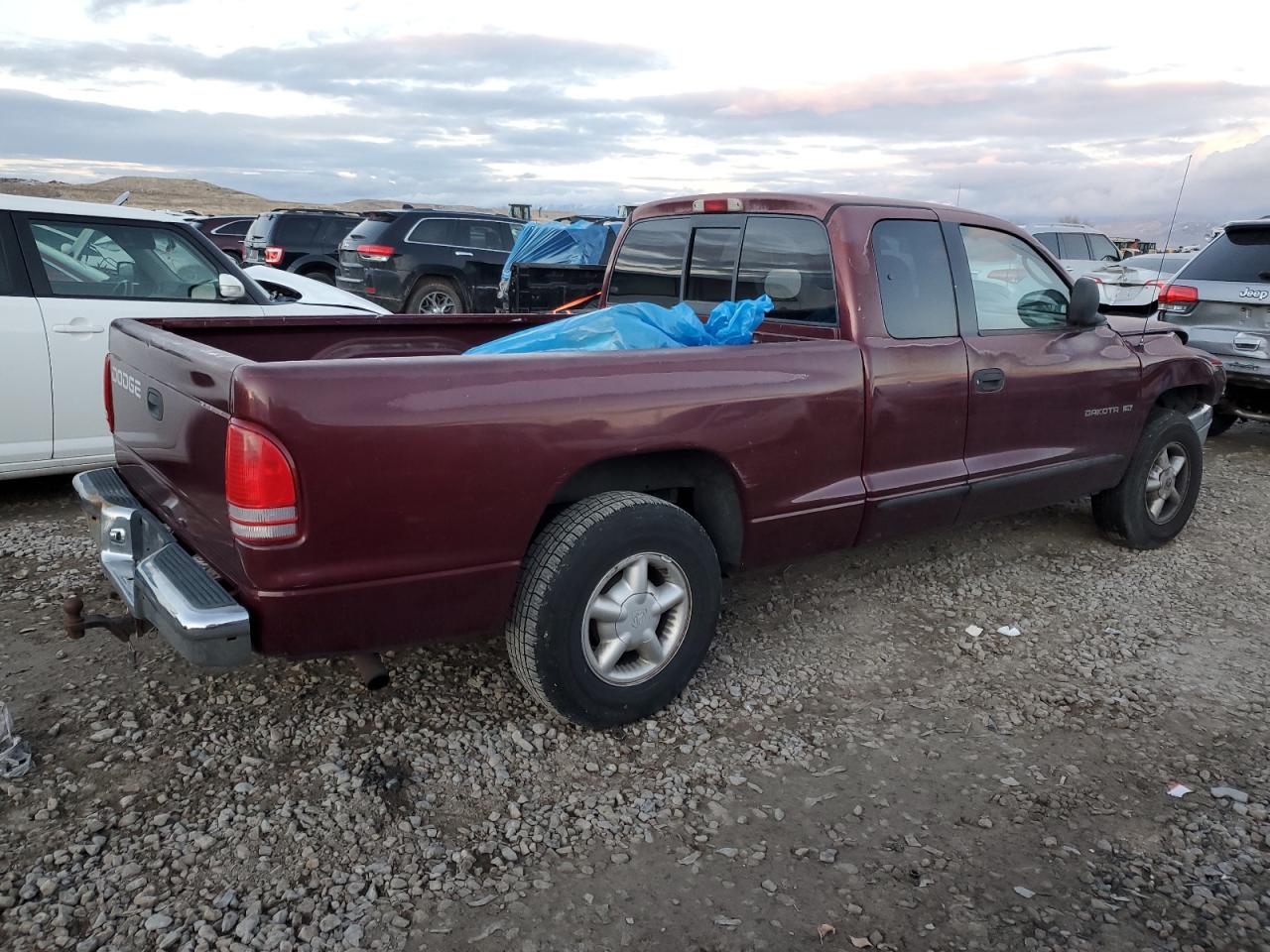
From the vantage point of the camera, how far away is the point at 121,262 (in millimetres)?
5504

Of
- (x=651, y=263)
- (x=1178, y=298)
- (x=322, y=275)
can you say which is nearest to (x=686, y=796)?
(x=651, y=263)

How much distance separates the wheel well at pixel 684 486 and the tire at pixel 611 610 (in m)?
0.09

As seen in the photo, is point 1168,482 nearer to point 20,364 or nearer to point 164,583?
point 164,583

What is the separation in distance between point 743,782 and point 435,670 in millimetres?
1292

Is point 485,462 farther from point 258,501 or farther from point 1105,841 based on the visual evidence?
point 1105,841

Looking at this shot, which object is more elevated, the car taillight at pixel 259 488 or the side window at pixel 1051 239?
the side window at pixel 1051 239

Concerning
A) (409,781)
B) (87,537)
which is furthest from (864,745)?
(87,537)

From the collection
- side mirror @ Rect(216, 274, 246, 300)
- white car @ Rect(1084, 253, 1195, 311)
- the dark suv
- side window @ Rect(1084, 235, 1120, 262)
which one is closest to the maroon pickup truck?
side mirror @ Rect(216, 274, 246, 300)

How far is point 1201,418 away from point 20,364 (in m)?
6.50

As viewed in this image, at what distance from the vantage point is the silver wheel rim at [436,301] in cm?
1272

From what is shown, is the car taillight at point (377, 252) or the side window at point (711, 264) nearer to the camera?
the side window at point (711, 264)

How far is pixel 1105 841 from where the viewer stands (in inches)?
111

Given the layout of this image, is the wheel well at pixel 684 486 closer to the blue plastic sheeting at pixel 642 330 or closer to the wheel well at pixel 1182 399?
the blue plastic sheeting at pixel 642 330

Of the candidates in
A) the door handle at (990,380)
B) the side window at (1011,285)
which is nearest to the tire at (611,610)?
the door handle at (990,380)
